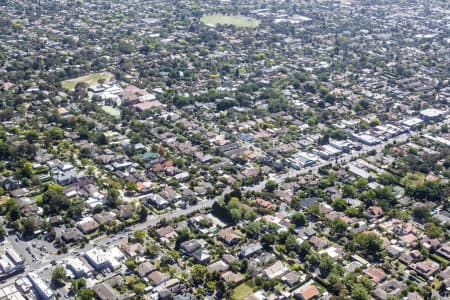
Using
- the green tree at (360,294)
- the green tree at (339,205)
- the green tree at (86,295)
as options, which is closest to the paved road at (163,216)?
the green tree at (86,295)

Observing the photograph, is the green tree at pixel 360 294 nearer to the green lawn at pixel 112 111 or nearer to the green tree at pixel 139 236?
the green tree at pixel 139 236

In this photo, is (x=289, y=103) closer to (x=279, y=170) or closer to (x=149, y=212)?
(x=279, y=170)

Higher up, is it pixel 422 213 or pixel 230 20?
pixel 422 213

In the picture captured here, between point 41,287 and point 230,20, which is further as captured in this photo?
point 230,20

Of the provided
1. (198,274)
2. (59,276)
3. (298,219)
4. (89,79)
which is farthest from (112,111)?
(198,274)

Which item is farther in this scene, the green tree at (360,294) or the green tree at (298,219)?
the green tree at (298,219)

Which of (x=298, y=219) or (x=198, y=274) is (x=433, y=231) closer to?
(x=298, y=219)
